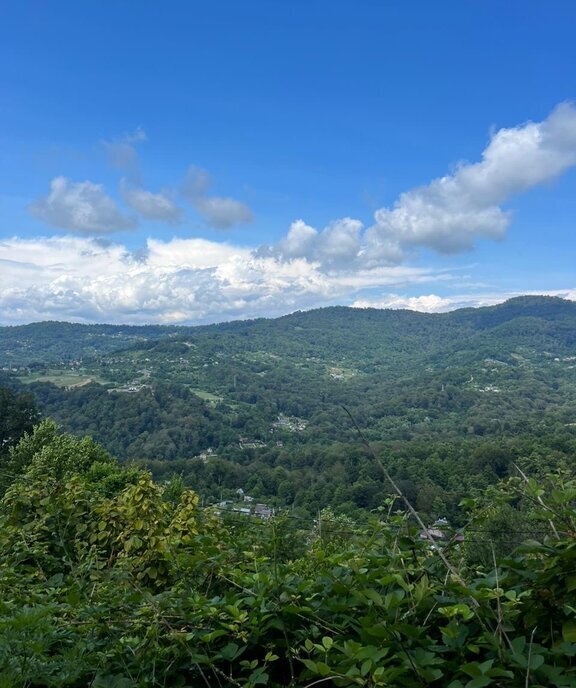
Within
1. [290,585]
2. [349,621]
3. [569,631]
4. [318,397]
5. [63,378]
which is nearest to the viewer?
[569,631]

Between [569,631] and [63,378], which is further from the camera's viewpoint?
[63,378]

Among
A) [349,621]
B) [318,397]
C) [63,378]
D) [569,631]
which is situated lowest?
[318,397]

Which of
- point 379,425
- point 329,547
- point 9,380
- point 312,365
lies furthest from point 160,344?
point 329,547

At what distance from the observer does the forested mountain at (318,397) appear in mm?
35812

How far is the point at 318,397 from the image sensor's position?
10738cm

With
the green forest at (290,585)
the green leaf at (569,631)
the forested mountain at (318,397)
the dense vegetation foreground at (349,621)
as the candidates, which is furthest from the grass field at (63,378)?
the green leaf at (569,631)

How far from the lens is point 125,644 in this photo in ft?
4.84

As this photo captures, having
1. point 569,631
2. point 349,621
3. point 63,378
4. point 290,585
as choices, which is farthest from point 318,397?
point 569,631

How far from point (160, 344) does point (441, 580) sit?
143m

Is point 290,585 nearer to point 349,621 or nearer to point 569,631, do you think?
point 349,621

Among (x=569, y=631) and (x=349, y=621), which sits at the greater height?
(x=569, y=631)

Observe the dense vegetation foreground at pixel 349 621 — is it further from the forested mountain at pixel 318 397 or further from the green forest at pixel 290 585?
the forested mountain at pixel 318 397

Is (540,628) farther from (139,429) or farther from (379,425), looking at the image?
(379,425)

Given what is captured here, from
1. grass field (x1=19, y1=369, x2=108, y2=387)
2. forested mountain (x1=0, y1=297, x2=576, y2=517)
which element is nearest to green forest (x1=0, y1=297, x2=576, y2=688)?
forested mountain (x1=0, y1=297, x2=576, y2=517)
